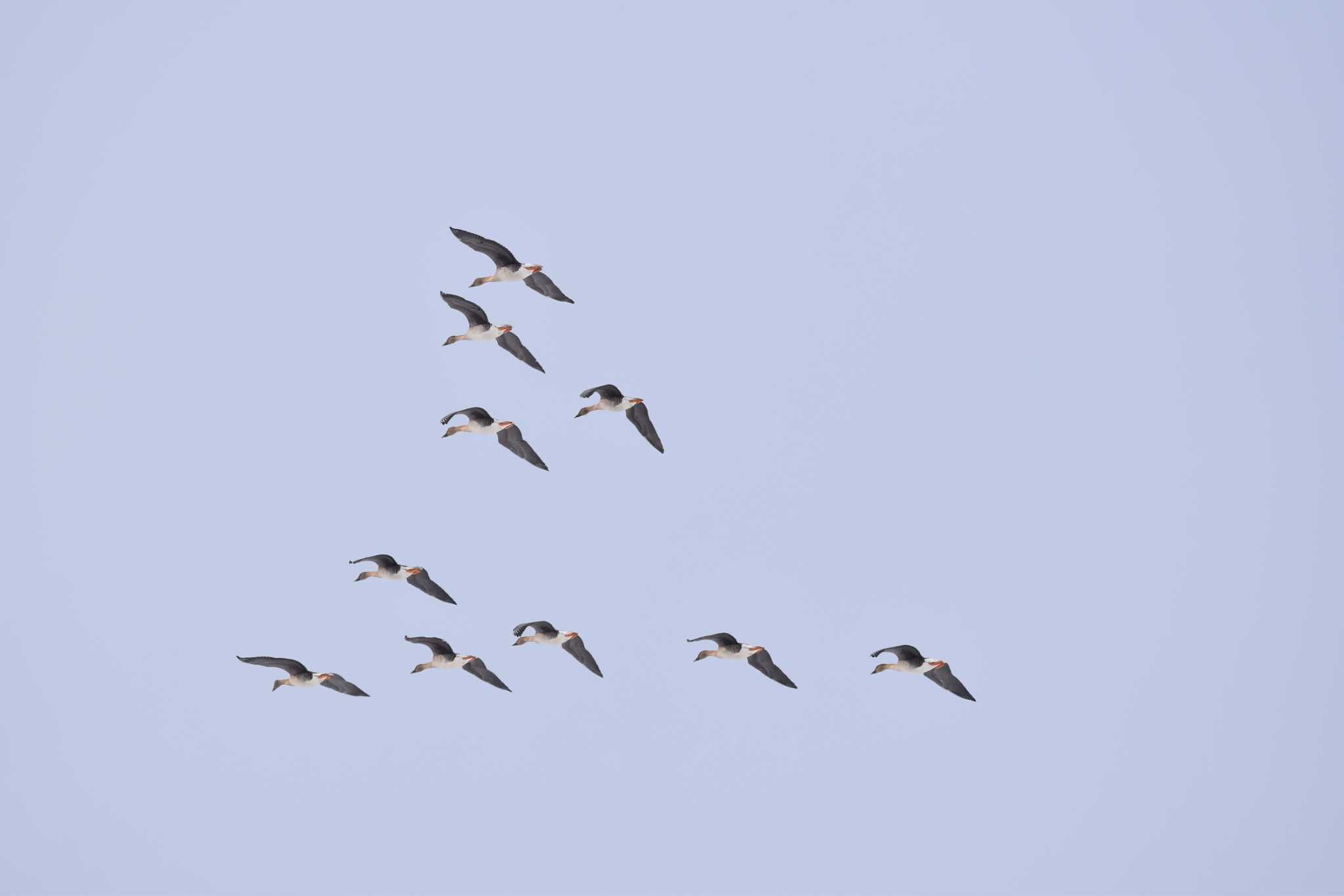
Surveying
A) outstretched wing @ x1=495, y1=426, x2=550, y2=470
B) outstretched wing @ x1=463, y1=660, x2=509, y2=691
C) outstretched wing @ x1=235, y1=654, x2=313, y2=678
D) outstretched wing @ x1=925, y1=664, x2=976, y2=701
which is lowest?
outstretched wing @ x1=235, y1=654, x2=313, y2=678

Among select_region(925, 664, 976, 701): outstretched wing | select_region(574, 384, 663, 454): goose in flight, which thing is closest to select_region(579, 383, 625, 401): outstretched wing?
select_region(574, 384, 663, 454): goose in flight

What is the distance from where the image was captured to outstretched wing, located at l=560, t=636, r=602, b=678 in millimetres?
54594

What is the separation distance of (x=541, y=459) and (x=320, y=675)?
6.57 metres

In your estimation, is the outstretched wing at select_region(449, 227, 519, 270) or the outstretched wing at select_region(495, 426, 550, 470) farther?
the outstretched wing at select_region(495, 426, 550, 470)

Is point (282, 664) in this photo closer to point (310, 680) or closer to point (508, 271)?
point (310, 680)

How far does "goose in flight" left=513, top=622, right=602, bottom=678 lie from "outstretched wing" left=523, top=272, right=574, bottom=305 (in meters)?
7.36

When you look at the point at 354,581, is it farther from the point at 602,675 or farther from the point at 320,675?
the point at 602,675

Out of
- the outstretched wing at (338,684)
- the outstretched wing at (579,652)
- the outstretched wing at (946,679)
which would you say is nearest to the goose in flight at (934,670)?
the outstretched wing at (946,679)

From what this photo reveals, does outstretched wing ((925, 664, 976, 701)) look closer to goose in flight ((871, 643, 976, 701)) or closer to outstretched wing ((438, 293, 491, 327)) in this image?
goose in flight ((871, 643, 976, 701))

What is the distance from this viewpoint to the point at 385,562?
5356cm

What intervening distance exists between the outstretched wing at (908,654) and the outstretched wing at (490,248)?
1089cm

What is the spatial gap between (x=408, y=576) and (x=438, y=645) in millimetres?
1650

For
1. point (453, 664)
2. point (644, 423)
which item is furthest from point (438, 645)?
point (644, 423)

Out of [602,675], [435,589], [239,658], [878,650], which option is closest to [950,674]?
[878,650]
